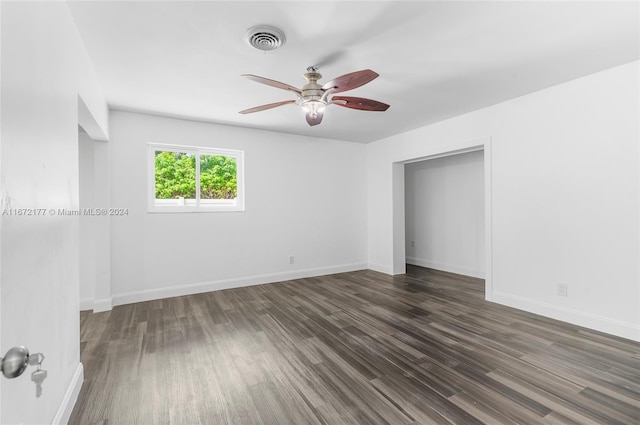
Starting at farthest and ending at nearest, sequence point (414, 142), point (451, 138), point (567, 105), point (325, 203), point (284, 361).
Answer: point (325, 203) < point (414, 142) < point (451, 138) < point (567, 105) < point (284, 361)

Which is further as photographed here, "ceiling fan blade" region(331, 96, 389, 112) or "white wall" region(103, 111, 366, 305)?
"white wall" region(103, 111, 366, 305)

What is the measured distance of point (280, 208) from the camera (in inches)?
194

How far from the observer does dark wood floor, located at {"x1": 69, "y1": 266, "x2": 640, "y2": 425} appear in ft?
5.77

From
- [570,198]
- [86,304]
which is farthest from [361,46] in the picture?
[86,304]

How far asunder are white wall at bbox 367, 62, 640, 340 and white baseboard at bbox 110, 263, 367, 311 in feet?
8.89

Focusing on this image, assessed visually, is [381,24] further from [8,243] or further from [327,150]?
[327,150]

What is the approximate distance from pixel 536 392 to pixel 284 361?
Answer: 177cm

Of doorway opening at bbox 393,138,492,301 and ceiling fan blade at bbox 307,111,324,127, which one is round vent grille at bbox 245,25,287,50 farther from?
doorway opening at bbox 393,138,492,301

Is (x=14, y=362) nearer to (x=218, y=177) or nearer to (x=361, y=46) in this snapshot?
(x=361, y=46)

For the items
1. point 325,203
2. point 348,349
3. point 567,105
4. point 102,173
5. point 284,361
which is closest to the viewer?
point 284,361

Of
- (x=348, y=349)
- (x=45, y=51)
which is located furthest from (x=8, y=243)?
(x=348, y=349)

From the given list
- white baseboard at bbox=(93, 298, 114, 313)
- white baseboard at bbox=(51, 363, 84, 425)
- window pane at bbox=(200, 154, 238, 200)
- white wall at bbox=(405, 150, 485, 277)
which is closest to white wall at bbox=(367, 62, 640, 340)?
white wall at bbox=(405, 150, 485, 277)

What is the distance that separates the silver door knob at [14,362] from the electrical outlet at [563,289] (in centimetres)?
408

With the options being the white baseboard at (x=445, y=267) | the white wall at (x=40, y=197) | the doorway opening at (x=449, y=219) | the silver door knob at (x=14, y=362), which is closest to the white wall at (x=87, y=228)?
the white wall at (x=40, y=197)
